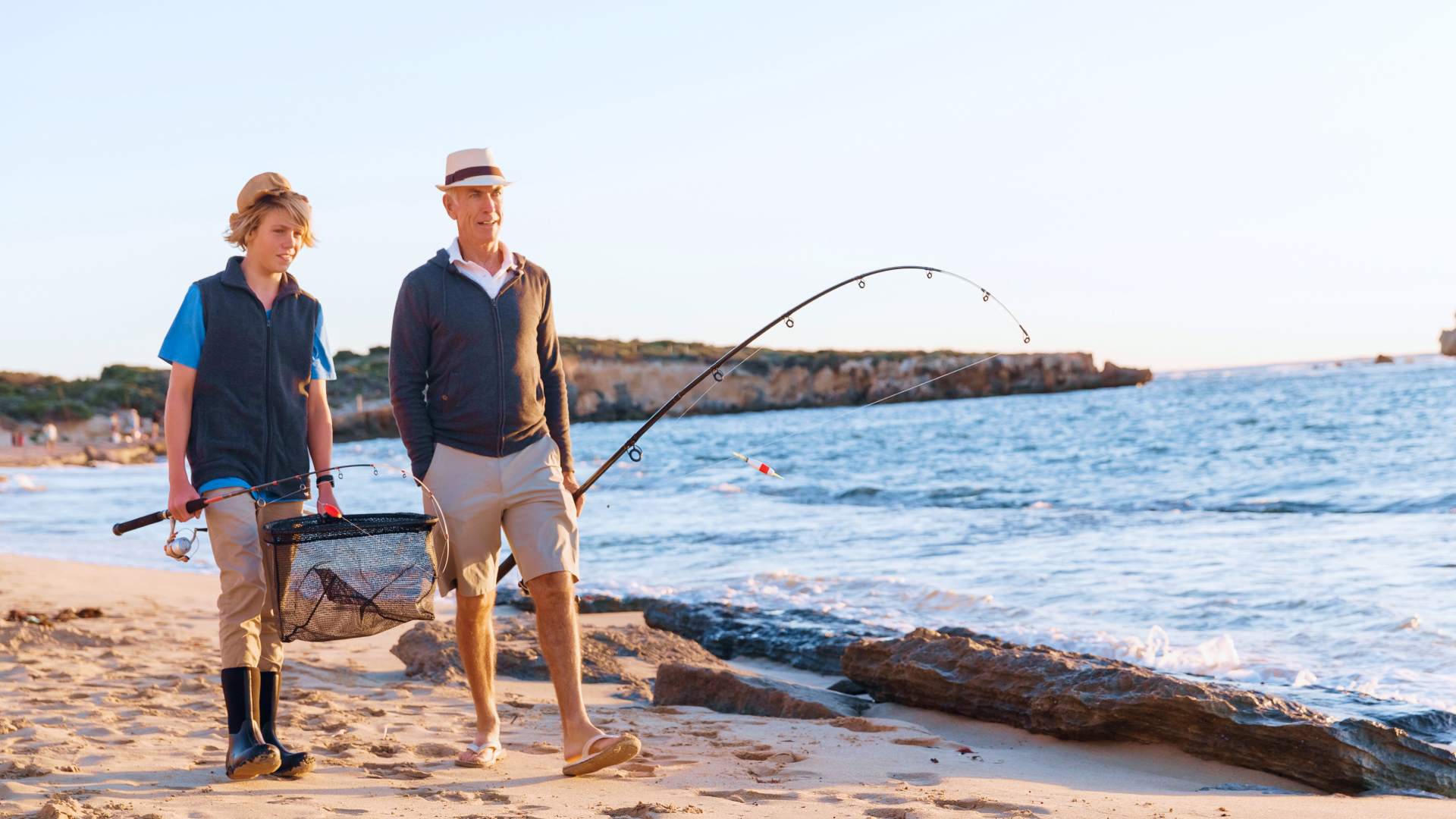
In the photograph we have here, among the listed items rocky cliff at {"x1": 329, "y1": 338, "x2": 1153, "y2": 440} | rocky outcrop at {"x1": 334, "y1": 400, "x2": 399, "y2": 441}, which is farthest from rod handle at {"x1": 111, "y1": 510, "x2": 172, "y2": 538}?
rocky cliff at {"x1": 329, "y1": 338, "x2": 1153, "y2": 440}

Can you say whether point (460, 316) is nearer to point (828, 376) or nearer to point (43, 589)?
point (43, 589)

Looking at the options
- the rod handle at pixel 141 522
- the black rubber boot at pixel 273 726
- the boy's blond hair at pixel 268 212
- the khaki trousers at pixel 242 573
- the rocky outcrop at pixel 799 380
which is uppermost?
the rocky outcrop at pixel 799 380

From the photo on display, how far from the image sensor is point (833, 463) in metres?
22.3

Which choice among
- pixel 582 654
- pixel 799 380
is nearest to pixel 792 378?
pixel 799 380

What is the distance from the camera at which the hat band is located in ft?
10.1

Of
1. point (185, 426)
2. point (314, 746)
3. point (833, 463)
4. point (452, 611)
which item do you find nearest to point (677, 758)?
point (314, 746)

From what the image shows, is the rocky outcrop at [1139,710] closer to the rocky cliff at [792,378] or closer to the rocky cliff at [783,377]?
the rocky cliff at [783,377]

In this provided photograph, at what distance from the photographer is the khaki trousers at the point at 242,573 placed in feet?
9.28

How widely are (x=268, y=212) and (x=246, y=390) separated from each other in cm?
48

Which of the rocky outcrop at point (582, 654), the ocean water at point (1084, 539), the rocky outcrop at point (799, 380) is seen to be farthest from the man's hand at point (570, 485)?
the rocky outcrop at point (799, 380)

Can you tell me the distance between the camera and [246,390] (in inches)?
114

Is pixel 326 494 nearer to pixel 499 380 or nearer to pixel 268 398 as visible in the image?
pixel 268 398

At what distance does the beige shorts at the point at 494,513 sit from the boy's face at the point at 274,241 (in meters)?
0.67

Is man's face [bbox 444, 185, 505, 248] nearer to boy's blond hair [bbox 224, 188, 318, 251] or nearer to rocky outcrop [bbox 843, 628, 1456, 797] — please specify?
boy's blond hair [bbox 224, 188, 318, 251]
